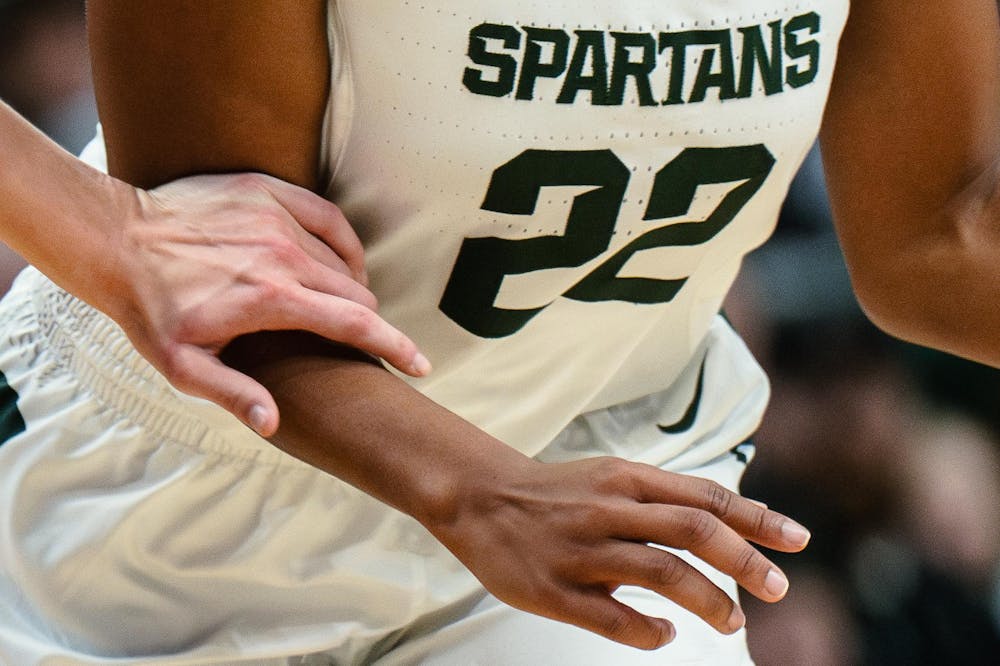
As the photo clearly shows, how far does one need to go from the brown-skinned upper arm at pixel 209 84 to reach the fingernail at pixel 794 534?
394mm

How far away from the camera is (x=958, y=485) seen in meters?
2.13

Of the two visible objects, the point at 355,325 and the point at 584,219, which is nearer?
the point at 355,325

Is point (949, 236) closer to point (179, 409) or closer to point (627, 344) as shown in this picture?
point (627, 344)

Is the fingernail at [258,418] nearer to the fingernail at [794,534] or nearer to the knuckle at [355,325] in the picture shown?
the knuckle at [355,325]

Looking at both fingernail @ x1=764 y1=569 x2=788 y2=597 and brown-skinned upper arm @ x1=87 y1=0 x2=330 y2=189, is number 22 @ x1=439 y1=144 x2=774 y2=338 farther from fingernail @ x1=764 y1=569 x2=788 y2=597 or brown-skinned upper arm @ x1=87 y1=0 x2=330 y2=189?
fingernail @ x1=764 y1=569 x2=788 y2=597

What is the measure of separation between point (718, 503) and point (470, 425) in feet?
0.51

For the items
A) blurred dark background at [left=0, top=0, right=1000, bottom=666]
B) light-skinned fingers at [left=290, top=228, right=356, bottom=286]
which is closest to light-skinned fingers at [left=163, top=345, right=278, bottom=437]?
light-skinned fingers at [left=290, top=228, right=356, bottom=286]

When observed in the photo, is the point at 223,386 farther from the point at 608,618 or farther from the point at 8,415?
the point at 8,415

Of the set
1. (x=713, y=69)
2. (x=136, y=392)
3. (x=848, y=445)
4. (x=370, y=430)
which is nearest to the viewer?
(x=370, y=430)

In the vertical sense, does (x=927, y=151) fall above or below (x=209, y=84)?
below

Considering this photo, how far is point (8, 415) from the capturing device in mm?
1042

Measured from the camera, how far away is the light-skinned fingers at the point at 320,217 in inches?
34.0

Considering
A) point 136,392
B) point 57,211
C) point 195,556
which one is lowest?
point 195,556

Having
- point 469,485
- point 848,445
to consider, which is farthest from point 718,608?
point 848,445
